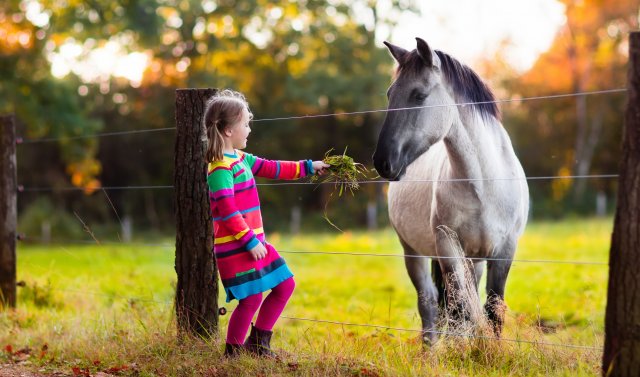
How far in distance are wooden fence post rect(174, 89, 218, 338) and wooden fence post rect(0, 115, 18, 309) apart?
8.55ft

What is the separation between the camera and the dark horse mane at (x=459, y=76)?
439 cm

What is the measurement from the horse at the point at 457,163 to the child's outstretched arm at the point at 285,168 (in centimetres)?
40

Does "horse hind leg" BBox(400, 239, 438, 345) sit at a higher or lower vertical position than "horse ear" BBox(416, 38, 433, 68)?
lower

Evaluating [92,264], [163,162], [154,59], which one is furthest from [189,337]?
[154,59]

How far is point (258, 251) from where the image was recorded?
3916 millimetres

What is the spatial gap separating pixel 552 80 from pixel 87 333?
29.3 m

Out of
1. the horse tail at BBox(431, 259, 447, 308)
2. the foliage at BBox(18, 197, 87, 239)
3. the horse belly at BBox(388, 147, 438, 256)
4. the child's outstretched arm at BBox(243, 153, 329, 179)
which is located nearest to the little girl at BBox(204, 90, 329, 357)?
the child's outstretched arm at BBox(243, 153, 329, 179)

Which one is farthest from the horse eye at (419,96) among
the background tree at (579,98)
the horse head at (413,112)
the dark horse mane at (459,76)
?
the background tree at (579,98)

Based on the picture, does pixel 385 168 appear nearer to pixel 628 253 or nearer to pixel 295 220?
pixel 628 253

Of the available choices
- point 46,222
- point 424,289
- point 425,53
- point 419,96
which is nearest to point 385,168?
point 419,96

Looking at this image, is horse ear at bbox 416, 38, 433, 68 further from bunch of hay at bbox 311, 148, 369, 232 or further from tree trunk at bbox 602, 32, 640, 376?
tree trunk at bbox 602, 32, 640, 376

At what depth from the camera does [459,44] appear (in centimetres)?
2883

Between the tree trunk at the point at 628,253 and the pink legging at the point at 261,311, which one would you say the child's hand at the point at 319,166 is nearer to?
the pink legging at the point at 261,311

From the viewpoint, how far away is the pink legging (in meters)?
4.08
